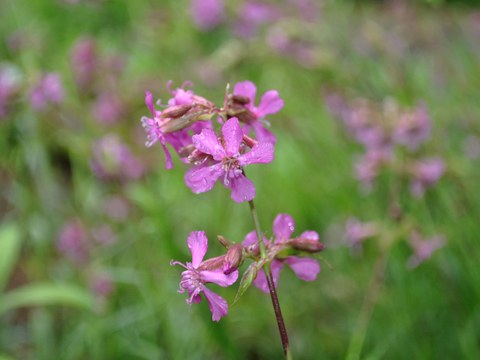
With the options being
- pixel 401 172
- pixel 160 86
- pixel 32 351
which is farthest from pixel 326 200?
pixel 32 351

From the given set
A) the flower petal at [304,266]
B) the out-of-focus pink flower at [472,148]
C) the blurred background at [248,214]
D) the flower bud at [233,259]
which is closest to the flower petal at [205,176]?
the flower bud at [233,259]

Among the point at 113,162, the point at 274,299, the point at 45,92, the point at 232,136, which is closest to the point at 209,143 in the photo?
the point at 232,136

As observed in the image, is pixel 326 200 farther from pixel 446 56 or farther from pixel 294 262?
pixel 446 56

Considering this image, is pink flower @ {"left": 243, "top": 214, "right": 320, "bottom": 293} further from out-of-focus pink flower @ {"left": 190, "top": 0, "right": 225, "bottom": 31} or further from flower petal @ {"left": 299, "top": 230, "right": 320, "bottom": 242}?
out-of-focus pink flower @ {"left": 190, "top": 0, "right": 225, "bottom": 31}

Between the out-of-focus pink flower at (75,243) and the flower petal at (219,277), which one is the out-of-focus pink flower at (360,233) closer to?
the flower petal at (219,277)

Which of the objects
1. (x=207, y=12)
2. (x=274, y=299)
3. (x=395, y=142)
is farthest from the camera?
(x=207, y=12)

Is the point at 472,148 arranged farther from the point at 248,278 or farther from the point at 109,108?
the point at 248,278

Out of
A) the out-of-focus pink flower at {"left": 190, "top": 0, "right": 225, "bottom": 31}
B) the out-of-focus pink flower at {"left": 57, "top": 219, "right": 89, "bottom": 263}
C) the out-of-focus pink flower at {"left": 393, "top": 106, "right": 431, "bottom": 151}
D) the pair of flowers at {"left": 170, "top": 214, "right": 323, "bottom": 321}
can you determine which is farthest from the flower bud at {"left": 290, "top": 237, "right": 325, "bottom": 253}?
the out-of-focus pink flower at {"left": 190, "top": 0, "right": 225, "bottom": 31}
